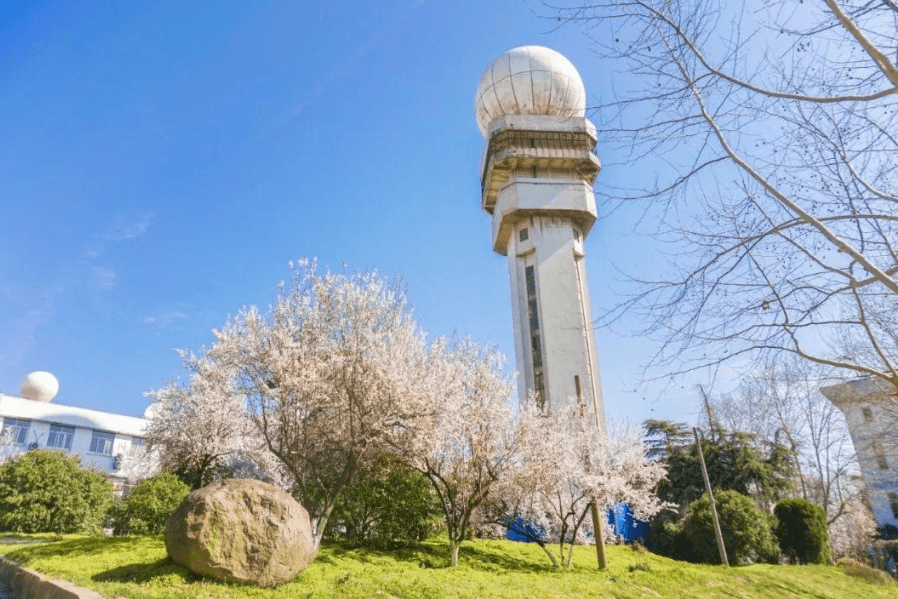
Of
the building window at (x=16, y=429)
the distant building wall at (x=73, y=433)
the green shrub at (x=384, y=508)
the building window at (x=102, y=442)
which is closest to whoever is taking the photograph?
the green shrub at (x=384, y=508)

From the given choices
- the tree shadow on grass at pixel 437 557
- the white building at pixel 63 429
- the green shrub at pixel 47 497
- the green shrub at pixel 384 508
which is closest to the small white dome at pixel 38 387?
the white building at pixel 63 429

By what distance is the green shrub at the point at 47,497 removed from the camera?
658 inches

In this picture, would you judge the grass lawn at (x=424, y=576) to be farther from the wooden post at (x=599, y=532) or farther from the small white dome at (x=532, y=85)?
the small white dome at (x=532, y=85)

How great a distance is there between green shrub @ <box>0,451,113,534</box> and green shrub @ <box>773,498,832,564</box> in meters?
29.0

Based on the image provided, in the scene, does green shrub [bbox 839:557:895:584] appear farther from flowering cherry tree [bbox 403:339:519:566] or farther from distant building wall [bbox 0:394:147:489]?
distant building wall [bbox 0:394:147:489]

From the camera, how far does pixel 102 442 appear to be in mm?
48219

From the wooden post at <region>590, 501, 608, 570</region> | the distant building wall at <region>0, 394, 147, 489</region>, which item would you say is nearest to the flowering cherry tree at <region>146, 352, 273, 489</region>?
the wooden post at <region>590, 501, 608, 570</region>

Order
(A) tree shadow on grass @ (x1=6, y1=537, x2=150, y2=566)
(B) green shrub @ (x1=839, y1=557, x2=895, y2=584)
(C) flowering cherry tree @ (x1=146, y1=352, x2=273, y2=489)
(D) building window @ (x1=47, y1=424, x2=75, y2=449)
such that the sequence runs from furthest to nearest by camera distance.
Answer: (D) building window @ (x1=47, y1=424, x2=75, y2=449)
(B) green shrub @ (x1=839, y1=557, x2=895, y2=584)
(C) flowering cherry tree @ (x1=146, y1=352, x2=273, y2=489)
(A) tree shadow on grass @ (x1=6, y1=537, x2=150, y2=566)

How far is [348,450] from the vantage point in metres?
13.6

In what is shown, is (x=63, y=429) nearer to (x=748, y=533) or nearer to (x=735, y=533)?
(x=735, y=533)

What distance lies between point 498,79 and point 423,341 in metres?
32.0

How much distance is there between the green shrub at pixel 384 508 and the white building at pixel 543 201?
2034cm

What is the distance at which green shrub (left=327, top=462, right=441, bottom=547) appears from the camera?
643 inches

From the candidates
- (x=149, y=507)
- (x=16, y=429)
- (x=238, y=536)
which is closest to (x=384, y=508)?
(x=149, y=507)
